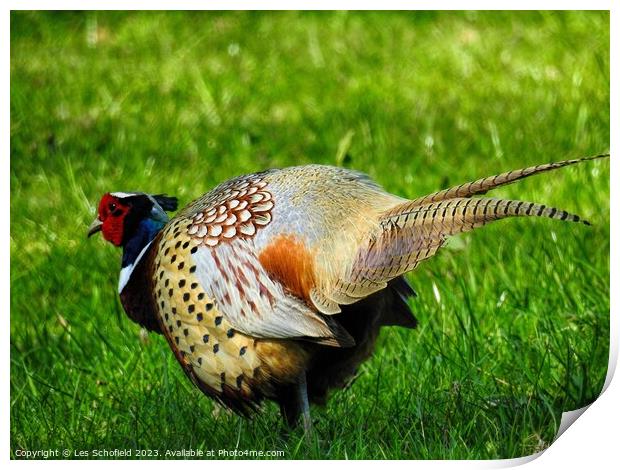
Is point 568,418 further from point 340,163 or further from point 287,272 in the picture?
point 340,163

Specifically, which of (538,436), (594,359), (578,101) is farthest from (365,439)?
(578,101)

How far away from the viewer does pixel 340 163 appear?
3248 mm

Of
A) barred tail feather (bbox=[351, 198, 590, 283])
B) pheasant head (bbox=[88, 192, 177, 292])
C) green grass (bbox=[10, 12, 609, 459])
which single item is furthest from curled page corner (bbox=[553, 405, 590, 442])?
pheasant head (bbox=[88, 192, 177, 292])

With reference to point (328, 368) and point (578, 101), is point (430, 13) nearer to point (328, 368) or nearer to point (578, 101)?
point (578, 101)

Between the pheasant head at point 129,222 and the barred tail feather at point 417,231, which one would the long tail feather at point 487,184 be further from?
the pheasant head at point 129,222

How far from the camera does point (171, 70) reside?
3.27 meters

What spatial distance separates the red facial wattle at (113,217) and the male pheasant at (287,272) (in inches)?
3.3

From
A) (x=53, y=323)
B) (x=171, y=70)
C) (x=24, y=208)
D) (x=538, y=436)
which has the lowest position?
(x=538, y=436)

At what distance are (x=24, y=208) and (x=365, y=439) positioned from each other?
3.52ft

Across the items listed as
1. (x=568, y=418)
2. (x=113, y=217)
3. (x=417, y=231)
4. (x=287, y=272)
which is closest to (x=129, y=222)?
(x=113, y=217)

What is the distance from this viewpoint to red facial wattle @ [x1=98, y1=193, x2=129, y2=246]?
2566 mm

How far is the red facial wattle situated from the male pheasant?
0.08 meters

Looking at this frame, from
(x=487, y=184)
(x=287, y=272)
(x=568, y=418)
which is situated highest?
(x=487, y=184)

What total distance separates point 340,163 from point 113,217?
875 mm
